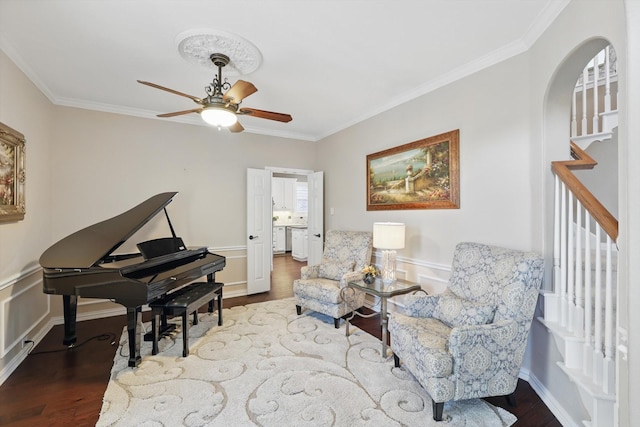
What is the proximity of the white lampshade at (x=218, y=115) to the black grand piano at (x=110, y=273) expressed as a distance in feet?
3.57

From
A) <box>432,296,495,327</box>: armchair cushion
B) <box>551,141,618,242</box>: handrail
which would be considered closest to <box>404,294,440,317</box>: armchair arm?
<box>432,296,495,327</box>: armchair cushion

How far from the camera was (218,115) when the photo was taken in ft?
8.05

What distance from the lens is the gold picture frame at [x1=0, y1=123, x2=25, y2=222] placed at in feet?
7.69

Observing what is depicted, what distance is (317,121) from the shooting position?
4.39 metres

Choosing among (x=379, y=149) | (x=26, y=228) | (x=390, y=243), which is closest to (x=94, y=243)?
(x=26, y=228)

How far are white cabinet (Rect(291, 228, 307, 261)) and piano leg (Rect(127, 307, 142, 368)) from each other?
5375mm

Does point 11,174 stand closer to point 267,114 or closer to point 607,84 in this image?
point 267,114

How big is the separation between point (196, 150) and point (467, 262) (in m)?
3.92

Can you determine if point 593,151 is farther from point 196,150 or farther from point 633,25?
point 196,150

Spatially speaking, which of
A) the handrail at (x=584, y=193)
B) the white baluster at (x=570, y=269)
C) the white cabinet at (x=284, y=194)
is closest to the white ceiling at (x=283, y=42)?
the handrail at (x=584, y=193)

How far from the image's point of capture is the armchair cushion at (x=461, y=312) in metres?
2.04

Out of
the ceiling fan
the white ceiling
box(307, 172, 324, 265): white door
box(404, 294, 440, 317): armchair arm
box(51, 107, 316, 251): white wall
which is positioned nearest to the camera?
the white ceiling

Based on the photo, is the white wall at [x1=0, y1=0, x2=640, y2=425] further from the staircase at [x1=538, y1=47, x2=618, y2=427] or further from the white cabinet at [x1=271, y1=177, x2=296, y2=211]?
the white cabinet at [x1=271, y1=177, x2=296, y2=211]

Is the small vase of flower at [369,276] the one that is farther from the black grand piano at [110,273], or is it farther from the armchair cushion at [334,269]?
the black grand piano at [110,273]
